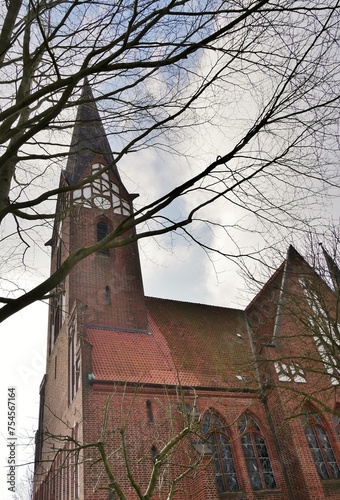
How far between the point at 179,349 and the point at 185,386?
254 cm

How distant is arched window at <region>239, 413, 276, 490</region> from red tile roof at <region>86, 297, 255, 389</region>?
1.47 m

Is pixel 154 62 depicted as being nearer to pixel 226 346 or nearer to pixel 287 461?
pixel 287 461

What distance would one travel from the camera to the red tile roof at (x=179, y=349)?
14992mm

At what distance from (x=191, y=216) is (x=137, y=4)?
192cm

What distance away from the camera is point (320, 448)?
1534cm

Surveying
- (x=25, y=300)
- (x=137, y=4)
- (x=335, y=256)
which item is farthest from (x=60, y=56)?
(x=335, y=256)

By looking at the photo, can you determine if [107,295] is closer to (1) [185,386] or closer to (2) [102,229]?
(2) [102,229]

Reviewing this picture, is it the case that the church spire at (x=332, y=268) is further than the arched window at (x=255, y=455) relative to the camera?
No

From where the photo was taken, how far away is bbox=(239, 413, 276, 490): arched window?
14344 mm

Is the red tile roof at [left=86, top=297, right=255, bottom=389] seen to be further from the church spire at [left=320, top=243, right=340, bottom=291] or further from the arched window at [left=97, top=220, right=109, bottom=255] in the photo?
the arched window at [left=97, top=220, right=109, bottom=255]

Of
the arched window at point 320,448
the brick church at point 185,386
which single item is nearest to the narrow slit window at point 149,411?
the brick church at point 185,386

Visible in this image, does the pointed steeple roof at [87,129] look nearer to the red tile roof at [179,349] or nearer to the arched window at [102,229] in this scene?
the red tile roof at [179,349]

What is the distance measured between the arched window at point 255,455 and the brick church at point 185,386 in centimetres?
4

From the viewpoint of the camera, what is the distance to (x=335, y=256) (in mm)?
11836
